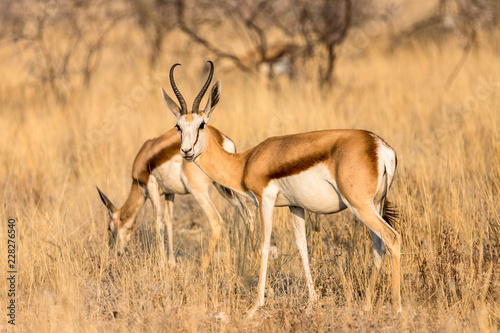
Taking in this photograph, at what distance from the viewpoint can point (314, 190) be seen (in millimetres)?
3689

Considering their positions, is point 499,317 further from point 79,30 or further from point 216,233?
point 79,30

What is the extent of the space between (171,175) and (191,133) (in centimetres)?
161

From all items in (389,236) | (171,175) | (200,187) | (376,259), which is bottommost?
(376,259)

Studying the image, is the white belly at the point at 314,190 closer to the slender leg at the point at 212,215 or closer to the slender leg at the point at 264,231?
the slender leg at the point at 264,231

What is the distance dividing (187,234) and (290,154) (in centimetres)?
271

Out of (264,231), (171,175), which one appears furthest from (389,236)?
(171,175)

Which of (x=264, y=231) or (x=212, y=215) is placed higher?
(x=212, y=215)

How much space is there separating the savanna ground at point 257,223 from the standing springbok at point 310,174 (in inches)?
11.9

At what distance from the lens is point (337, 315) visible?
3.58 m

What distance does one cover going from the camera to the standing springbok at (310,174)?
3.48 metres

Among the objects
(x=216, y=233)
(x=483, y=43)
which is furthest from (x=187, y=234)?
(x=483, y=43)

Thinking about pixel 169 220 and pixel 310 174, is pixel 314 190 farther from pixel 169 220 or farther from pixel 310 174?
pixel 169 220

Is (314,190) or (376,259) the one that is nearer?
(314,190)

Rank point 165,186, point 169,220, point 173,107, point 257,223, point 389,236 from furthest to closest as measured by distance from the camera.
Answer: point 169,220
point 165,186
point 257,223
point 173,107
point 389,236
